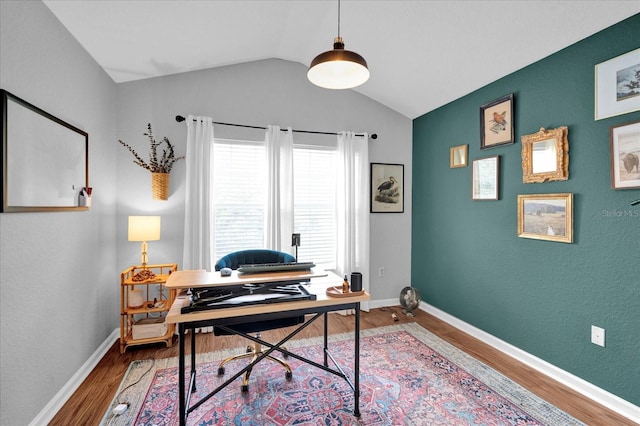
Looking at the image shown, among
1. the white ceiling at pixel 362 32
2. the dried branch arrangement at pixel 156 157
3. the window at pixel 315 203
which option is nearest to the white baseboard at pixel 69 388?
the dried branch arrangement at pixel 156 157

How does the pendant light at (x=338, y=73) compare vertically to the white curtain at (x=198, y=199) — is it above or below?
above

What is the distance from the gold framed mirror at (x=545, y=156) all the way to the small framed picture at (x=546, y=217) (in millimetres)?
159

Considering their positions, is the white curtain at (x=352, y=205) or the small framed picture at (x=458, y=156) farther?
the white curtain at (x=352, y=205)

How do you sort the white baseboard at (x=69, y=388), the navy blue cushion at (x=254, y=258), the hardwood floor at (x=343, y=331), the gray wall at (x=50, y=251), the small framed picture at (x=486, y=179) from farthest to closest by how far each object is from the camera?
the small framed picture at (x=486, y=179) < the navy blue cushion at (x=254, y=258) < the hardwood floor at (x=343, y=331) < the white baseboard at (x=69, y=388) < the gray wall at (x=50, y=251)

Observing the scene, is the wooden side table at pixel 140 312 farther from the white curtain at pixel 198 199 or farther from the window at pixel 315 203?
the window at pixel 315 203

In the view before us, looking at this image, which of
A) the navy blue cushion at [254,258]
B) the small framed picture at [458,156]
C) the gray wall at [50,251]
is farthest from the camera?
the small framed picture at [458,156]

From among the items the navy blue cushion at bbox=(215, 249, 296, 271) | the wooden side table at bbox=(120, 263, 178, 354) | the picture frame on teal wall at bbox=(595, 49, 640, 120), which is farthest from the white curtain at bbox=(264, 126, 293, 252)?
the picture frame on teal wall at bbox=(595, 49, 640, 120)

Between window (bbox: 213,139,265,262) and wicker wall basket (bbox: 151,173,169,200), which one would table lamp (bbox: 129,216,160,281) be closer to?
wicker wall basket (bbox: 151,173,169,200)

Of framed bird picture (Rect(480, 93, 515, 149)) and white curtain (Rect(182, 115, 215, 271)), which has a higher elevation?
framed bird picture (Rect(480, 93, 515, 149))

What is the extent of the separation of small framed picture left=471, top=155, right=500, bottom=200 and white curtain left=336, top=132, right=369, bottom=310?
124 centimetres

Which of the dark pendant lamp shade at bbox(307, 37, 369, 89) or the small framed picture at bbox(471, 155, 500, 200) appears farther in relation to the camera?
the small framed picture at bbox(471, 155, 500, 200)

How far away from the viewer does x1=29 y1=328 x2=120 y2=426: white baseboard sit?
1794 mm

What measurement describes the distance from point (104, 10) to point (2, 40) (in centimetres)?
72

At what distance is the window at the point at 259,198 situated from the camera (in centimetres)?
336
